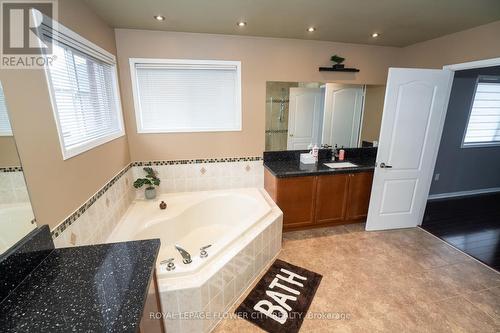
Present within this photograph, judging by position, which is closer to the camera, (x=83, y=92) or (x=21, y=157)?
(x=21, y=157)

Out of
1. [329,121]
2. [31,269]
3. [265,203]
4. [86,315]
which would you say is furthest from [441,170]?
[31,269]

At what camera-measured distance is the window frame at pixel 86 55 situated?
1.34 meters

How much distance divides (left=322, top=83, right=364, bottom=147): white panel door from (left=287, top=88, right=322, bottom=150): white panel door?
138mm

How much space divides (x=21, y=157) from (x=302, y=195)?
233 centimetres

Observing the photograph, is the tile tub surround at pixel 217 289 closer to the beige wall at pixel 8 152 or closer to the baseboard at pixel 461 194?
the beige wall at pixel 8 152

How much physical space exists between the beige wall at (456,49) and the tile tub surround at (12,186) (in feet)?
12.4

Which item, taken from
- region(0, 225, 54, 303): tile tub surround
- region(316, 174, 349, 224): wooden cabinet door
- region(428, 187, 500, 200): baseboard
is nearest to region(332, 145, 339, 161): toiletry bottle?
region(316, 174, 349, 224): wooden cabinet door

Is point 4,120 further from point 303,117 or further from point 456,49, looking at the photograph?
point 456,49

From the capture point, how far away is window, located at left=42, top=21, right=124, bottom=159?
1.42 m

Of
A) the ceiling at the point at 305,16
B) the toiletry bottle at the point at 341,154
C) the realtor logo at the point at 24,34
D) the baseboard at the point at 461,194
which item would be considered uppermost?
the ceiling at the point at 305,16

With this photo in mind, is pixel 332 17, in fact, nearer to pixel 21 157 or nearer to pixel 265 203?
pixel 265 203

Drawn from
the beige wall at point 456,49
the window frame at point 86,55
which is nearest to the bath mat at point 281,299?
the window frame at point 86,55

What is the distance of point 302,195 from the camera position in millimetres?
2553

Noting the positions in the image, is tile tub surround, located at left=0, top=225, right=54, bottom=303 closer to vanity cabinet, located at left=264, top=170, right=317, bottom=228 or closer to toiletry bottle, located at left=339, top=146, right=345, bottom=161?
vanity cabinet, located at left=264, top=170, right=317, bottom=228
